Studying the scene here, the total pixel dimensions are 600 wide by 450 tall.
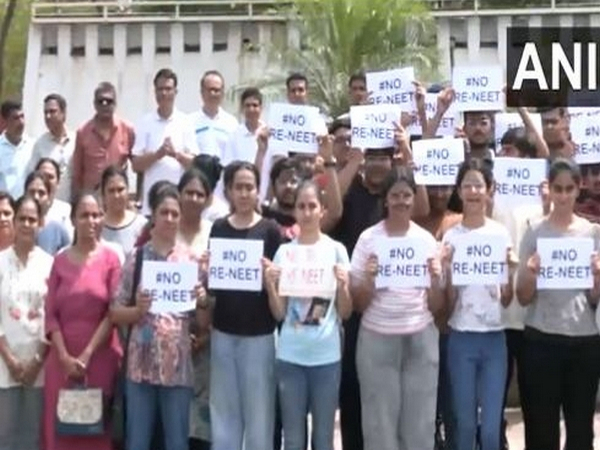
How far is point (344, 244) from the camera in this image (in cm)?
894

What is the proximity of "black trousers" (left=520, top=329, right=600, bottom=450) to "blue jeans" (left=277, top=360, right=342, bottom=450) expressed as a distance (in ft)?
3.58

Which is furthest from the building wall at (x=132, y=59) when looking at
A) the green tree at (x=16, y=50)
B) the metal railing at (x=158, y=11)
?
the green tree at (x=16, y=50)

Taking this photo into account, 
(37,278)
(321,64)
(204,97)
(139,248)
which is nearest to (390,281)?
(139,248)

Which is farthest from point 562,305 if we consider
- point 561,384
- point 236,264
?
point 236,264

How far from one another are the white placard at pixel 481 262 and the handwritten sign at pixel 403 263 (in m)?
0.16

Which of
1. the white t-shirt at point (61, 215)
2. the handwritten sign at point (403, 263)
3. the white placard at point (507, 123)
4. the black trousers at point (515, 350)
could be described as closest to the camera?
the handwritten sign at point (403, 263)

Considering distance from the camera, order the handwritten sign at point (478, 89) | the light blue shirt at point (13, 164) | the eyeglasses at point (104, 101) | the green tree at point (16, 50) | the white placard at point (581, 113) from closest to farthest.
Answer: the white placard at point (581, 113)
the handwritten sign at point (478, 89)
the eyeglasses at point (104, 101)
the light blue shirt at point (13, 164)
the green tree at point (16, 50)

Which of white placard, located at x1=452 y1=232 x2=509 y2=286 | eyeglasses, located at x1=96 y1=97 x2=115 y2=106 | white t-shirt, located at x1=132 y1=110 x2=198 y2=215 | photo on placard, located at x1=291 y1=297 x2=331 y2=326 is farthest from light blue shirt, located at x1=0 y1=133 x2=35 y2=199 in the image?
white placard, located at x1=452 y1=232 x2=509 y2=286

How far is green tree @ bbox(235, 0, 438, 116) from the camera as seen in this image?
1110 inches

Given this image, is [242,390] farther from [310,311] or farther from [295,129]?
[295,129]

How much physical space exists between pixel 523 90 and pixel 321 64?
17.4 metres

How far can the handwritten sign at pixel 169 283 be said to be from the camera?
8.24 m

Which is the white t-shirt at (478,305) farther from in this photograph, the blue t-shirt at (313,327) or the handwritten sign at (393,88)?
the handwritten sign at (393,88)

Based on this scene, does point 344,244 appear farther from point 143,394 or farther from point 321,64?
point 321,64
